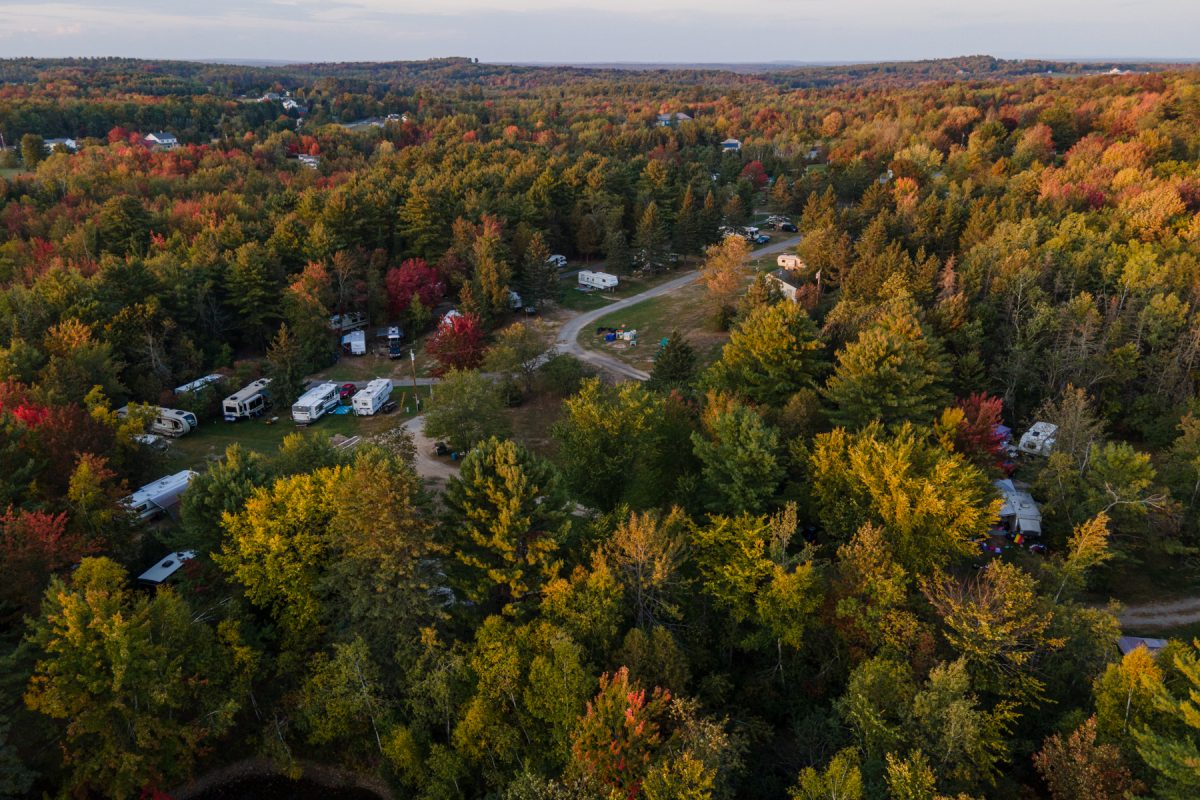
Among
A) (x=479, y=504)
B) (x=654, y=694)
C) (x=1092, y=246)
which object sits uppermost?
(x=1092, y=246)

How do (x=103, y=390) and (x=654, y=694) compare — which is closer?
(x=654, y=694)

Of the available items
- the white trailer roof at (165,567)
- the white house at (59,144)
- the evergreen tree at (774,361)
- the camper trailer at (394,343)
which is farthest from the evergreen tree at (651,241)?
the white house at (59,144)

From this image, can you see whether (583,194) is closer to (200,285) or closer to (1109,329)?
(200,285)

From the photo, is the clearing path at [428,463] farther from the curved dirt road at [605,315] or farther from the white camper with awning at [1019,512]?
the white camper with awning at [1019,512]

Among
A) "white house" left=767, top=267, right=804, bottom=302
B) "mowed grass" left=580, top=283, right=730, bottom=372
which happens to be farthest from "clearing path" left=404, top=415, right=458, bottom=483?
"white house" left=767, top=267, right=804, bottom=302

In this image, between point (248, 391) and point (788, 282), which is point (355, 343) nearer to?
point (248, 391)

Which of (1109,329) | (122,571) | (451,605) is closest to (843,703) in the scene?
(451,605)

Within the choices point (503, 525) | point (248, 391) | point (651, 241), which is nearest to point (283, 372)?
point (248, 391)
